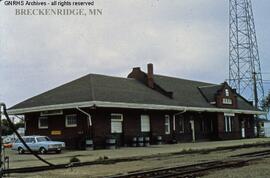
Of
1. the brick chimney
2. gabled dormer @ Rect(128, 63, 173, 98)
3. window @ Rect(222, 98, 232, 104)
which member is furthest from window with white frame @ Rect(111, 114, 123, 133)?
window @ Rect(222, 98, 232, 104)

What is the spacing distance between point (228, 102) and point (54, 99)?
67.5 feet

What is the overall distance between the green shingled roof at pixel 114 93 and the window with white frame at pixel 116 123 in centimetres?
137

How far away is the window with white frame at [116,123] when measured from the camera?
114 ft

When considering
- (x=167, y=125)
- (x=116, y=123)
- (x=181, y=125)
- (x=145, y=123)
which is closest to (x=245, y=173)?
(x=116, y=123)

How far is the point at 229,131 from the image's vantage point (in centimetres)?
4922

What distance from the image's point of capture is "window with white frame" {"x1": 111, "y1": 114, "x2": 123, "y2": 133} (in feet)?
114

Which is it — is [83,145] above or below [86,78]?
below

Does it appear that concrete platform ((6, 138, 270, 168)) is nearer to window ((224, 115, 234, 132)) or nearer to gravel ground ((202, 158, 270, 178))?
gravel ground ((202, 158, 270, 178))

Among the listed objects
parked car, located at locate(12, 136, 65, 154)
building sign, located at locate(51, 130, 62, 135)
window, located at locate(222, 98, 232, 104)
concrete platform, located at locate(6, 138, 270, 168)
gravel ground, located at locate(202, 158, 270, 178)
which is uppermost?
window, located at locate(222, 98, 232, 104)

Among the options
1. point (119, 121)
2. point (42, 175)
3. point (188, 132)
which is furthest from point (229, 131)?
point (42, 175)

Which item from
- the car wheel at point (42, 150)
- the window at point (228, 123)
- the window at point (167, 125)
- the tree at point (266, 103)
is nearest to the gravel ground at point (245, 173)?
the car wheel at point (42, 150)

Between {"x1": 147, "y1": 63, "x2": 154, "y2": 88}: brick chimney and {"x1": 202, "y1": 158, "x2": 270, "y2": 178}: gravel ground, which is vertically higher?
{"x1": 147, "y1": 63, "x2": 154, "y2": 88}: brick chimney

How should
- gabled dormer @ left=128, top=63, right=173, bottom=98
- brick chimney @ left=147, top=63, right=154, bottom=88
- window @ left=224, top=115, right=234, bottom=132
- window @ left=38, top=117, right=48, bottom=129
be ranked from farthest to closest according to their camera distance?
window @ left=224, top=115, right=234, bottom=132, brick chimney @ left=147, top=63, right=154, bottom=88, gabled dormer @ left=128, top=63, right=173, bottom=98, window @ left=38, top=117, right=48, bottom=129

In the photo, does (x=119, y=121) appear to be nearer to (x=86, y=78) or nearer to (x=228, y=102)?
(x=86, y=78)
